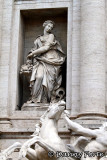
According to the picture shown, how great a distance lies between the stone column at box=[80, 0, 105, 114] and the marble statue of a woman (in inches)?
45.0

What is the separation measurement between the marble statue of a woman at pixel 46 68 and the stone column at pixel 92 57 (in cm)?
114

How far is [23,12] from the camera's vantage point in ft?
51.7

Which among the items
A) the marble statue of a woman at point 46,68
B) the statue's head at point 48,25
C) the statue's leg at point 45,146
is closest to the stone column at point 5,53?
the marble statue of a woman at point 46,68

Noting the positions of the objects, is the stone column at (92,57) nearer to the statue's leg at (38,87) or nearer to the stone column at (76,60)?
the stone column at (76,60)

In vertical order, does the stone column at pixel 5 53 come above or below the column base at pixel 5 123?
above

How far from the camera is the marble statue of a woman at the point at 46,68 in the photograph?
14.8 m

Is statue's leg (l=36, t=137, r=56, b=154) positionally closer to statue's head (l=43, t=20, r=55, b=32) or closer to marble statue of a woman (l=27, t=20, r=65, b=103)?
marble statue of a woman (l=27, t=20, r=65, b=103)

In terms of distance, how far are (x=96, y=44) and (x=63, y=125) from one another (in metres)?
2.47

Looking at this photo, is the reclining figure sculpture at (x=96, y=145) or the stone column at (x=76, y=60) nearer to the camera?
the reclining figure sculpture at (x=96, y=145)

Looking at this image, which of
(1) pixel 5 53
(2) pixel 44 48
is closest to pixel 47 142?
(2) pixel 44 48

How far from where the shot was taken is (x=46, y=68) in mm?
14969

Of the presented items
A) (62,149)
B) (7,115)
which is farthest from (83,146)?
(7,115)

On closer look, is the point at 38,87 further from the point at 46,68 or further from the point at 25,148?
the point at 25,148

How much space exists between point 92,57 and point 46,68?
1.66m
